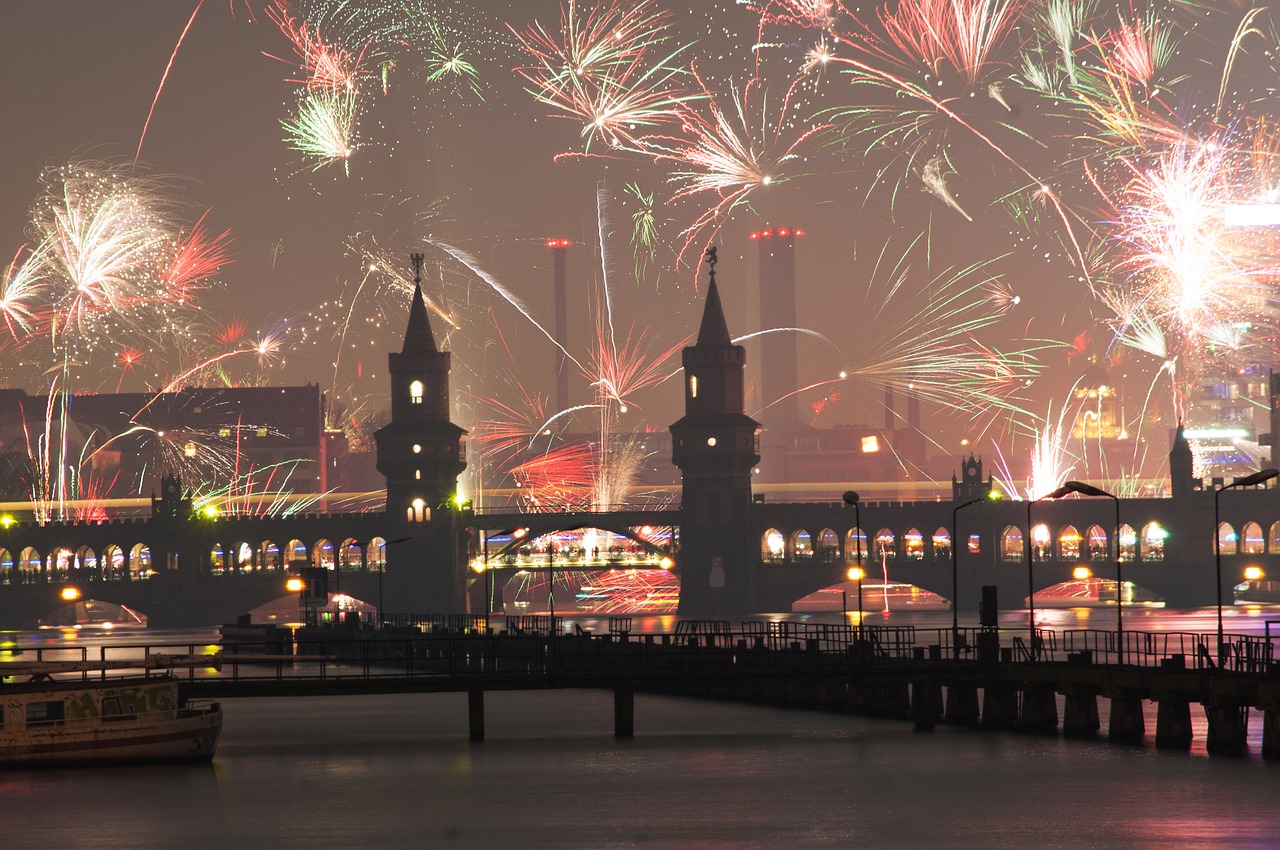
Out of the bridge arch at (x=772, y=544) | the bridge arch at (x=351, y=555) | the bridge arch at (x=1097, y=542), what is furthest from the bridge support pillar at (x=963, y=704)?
the bridge arch at (x=351, y=555)

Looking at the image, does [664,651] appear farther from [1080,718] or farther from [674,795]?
[674,795]

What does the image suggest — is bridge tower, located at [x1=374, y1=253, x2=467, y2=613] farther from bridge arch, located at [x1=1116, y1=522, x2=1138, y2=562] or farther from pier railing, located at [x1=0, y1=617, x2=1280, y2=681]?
bridge arch, located at [x1=1116, y1=522, x2=1138, y2=562]

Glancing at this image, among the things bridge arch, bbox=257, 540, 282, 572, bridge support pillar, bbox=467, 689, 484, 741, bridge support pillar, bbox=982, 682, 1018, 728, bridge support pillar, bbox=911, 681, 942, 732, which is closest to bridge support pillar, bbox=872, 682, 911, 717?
bridge support pillar, bbox=911, 681, 942, 732

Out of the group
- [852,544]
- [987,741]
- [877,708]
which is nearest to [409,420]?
[852,544]

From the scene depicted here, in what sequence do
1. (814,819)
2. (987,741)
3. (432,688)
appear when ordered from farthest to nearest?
→ (987,741), (432,688), (814,819)

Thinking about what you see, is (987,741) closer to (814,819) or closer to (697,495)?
(814,819)

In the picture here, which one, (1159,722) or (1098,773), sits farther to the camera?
(1159,722)

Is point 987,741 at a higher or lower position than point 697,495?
lower
